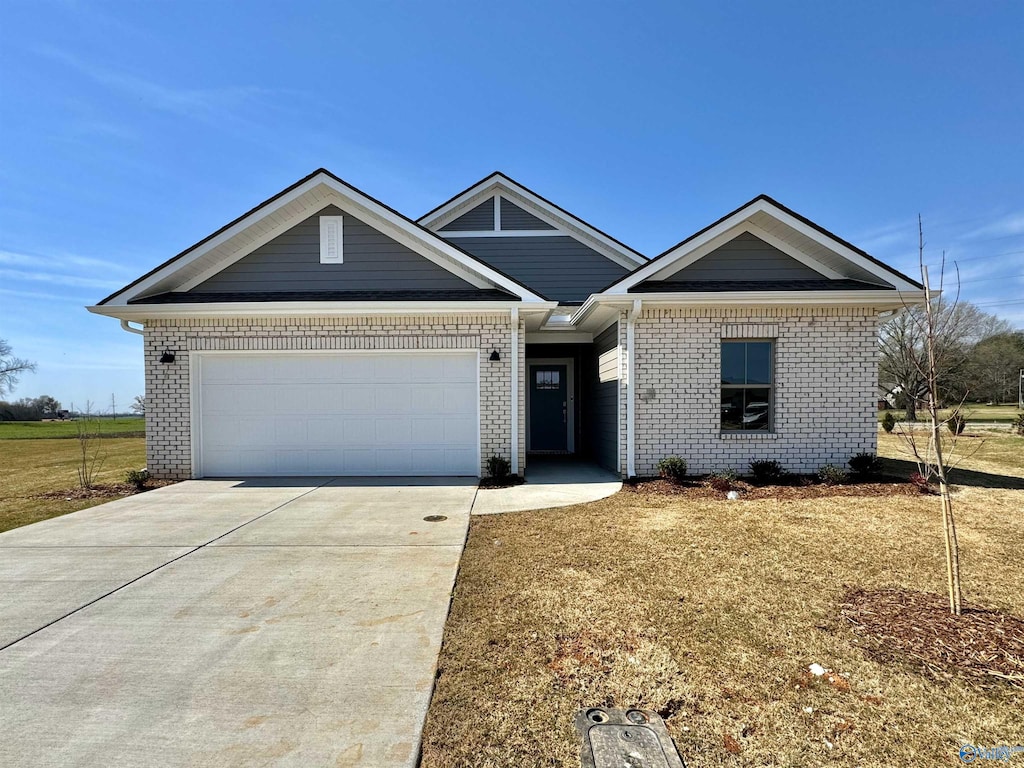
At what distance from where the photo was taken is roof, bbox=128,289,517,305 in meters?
9.20

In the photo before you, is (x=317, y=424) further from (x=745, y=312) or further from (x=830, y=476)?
(x=830, y=476)

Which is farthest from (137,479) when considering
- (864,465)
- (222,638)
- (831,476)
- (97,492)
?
(864,465)

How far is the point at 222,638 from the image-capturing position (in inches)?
136

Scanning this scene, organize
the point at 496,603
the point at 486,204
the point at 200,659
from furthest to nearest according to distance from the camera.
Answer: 1. the point at 486,204
2. the point at 496,603
3. the point at 200,659

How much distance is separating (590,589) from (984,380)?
141ft

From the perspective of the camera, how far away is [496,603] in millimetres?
3916

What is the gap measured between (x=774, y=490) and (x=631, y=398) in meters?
2.70

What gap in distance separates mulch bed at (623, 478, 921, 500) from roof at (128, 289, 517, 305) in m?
4.15

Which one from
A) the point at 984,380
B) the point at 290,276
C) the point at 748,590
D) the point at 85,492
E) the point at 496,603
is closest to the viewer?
the point at 496,603

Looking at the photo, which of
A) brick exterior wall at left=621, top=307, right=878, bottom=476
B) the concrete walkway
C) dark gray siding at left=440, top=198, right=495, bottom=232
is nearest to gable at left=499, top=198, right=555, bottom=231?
dark gray siding at left=440, top=198, right=495, bottom=232

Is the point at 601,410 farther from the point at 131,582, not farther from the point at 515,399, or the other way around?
the point at 131,582

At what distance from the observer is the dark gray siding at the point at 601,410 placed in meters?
9.85

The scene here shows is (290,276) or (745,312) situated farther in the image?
(290,276)

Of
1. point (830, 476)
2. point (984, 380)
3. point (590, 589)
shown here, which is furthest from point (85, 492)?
point (984, 380)
